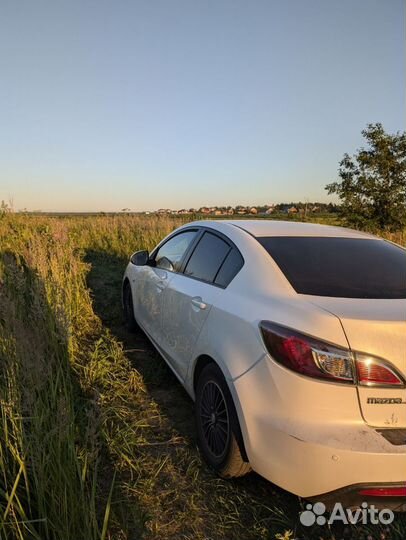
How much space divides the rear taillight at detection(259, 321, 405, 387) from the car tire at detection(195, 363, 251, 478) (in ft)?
1.94

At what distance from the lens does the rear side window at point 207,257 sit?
304 centimetres

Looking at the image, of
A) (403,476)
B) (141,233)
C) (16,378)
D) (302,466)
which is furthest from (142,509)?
(141,233)

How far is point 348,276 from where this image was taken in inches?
92.3

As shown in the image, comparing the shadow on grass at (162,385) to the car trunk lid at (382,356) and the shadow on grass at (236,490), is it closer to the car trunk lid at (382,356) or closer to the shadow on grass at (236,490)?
the shadow on grass at (236,490)

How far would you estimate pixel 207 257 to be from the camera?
3.27 meters

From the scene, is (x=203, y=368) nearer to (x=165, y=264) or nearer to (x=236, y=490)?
(x=236, y=490)

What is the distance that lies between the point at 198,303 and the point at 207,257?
0.49 m

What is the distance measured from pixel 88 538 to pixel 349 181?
2306cm

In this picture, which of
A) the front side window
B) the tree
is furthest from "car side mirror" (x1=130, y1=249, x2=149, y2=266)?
the tree

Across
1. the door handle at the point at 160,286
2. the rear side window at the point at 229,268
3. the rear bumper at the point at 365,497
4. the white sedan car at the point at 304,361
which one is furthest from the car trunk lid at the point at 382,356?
the door handle at the point at 160,286

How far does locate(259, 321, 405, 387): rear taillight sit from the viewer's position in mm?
1788

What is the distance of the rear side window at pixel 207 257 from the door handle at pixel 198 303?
0.16 metres

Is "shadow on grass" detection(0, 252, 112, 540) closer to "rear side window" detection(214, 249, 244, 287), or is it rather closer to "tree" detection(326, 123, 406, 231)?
"rear side window" detection(214, 249, 244, 287)

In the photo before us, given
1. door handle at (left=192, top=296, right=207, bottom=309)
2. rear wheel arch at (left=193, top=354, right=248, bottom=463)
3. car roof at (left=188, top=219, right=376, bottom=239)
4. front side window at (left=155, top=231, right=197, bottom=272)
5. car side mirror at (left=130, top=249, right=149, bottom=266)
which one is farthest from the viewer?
car side mirror at (left=130, top=249, right=149, bottom=266)
